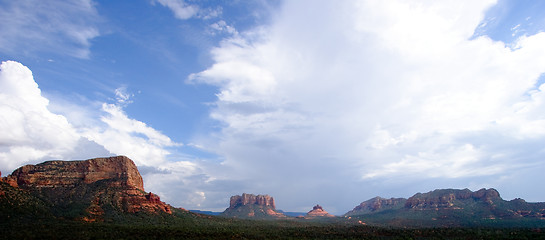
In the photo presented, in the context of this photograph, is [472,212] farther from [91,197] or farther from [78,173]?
[78,173]

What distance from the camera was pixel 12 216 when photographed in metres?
72.0

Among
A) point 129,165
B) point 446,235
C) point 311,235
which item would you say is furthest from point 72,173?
point 446,235

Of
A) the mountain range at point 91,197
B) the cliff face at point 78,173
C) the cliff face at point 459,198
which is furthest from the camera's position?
the cliff face at point 459,198

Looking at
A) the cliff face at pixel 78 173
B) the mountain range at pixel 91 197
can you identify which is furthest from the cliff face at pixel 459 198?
the cliff face at pixel 78 173

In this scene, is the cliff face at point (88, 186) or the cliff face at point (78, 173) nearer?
the cliff face at point (88, 186)

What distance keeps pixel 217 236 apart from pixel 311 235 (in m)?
27.6

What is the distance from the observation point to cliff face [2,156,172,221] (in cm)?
9350

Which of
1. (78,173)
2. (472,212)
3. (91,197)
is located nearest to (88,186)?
(78,173)

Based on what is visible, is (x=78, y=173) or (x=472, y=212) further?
(x=472, y=212)

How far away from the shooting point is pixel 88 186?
108000 mm

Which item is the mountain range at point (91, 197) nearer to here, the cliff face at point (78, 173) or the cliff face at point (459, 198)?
the cliff face at point (78, 173)

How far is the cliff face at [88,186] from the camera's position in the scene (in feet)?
307

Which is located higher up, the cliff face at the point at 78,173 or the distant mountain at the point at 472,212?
the cliff face at the point at 78,173

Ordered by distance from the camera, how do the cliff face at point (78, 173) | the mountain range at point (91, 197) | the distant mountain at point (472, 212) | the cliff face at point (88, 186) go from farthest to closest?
the distant mountain at point (472, 212) < the cliff face at point (78, 173) < the cliff face at point (88, 186) < the mountain range at point (91, 197)
